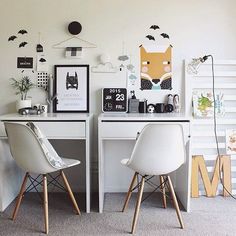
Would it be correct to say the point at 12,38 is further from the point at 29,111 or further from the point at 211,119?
the point at 211,119

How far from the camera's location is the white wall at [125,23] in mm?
2998

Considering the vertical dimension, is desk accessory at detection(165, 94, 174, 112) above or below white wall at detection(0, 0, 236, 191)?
below

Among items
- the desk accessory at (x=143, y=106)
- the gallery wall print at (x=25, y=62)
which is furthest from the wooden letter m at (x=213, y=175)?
the gallery wall print at (x=25, y=62)

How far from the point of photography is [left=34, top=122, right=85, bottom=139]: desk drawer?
2.47 m

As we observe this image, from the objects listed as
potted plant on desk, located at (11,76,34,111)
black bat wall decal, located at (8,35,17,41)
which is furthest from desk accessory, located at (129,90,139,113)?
black bat wall decal, located at (8,35,17,41)

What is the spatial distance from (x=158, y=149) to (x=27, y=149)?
948mm

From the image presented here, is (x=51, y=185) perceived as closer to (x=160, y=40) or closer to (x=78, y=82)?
(x=78, y=82)

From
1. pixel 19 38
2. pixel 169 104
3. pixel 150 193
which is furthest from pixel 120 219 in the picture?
pixel 19 38

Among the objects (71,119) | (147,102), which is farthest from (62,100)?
(147,102)

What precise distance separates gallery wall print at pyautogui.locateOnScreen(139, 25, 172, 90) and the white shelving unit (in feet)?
0.65

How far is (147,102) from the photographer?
3.04m

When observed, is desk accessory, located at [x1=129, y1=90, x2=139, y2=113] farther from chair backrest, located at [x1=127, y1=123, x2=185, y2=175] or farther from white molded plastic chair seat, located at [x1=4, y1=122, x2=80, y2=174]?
white molded plastic chair seat, located at [x1=4, y1=122, x2=80, y2=174]

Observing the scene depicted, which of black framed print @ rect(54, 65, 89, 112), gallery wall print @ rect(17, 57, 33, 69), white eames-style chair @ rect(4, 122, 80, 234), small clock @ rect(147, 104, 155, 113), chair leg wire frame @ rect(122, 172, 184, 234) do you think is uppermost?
gallery wall print @ rect(17, 57, 33, 69)

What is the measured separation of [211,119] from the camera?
119 inches
